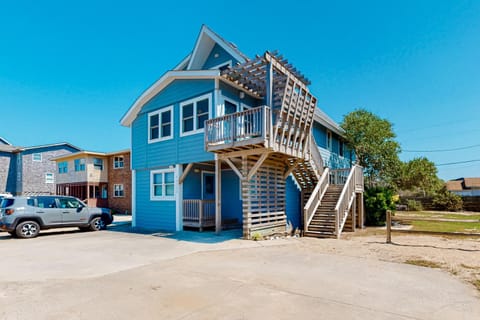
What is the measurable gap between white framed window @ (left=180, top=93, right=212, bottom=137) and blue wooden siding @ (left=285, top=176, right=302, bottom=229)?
4894 mm

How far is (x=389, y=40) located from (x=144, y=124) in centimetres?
1390

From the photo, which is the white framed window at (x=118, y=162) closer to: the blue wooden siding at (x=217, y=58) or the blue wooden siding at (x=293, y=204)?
the blue wooden siding at (x=217, y=58)

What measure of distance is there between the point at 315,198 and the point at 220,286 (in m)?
8.69

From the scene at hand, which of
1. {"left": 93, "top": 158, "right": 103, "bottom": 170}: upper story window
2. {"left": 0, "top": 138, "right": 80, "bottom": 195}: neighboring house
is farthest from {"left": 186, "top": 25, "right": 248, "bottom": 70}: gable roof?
{"left": 0, "top": 138, "right": 80, "bottom": 195}: neighboring house

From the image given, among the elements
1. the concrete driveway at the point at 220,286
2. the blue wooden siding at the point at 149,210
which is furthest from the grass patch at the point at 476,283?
the blue wooden siding at the point at 149,210

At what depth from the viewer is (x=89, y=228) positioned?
13445 millimetres

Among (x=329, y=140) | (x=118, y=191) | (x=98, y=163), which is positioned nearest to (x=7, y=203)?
(x=118, y=191)

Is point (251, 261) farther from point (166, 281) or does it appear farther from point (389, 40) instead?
point (389, 40)

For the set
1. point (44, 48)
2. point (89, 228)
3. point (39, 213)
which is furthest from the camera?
point (44, 48)

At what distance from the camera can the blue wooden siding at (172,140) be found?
40.6 feet

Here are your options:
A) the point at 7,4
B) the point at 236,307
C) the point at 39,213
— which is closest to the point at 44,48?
A: the point at 7,4

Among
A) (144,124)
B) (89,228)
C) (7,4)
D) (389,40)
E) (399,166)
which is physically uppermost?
(7,4)

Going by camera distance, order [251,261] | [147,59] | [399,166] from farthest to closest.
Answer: [147,59] < [399,166] < [251,261]

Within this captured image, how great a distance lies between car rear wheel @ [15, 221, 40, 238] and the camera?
36.6ft
